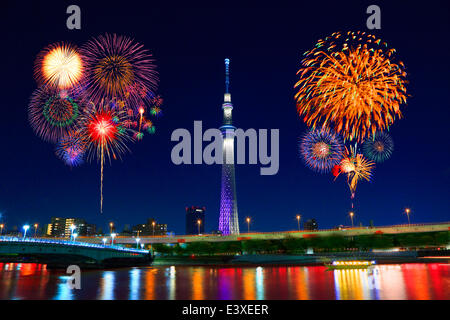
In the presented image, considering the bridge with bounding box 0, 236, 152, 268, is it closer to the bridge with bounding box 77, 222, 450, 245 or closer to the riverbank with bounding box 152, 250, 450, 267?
the riverbank with bounding box 152, 250, 450, 267

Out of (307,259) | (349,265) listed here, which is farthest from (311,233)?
(349,265)

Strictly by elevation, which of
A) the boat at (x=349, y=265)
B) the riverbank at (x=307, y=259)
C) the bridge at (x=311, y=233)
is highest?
the bridge at (x=311, y=233)

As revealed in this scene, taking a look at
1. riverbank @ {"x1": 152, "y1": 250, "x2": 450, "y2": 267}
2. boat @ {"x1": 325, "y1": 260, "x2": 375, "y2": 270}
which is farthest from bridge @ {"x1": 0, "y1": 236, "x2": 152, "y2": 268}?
boat @ {"x1": 325, "y1": 260, "x2": 375, "y2": 270}

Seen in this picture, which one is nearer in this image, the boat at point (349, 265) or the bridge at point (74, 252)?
the boat at point (349, 265)

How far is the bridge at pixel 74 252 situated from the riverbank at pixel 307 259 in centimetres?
1519

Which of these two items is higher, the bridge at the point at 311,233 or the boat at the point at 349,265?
the bridge at the point at 311,233

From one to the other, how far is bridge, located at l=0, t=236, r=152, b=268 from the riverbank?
15.2 meters

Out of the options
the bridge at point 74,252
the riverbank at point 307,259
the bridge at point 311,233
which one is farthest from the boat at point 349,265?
the bridge at point 74,252

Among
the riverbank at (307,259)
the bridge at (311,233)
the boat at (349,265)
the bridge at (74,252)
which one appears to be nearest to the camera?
the boat at (349,265)

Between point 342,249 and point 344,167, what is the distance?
7662 cm

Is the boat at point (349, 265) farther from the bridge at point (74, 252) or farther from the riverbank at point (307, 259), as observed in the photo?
the bridge at point (74, 252)

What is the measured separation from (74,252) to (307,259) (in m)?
63.8

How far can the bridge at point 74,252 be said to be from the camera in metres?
67.3
